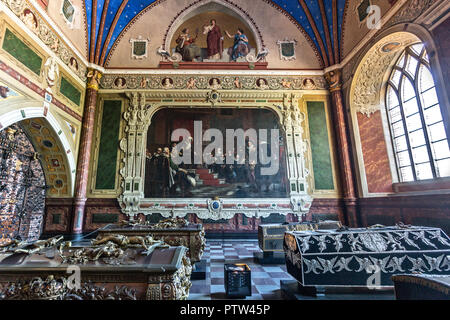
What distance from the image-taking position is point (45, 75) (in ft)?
21.0

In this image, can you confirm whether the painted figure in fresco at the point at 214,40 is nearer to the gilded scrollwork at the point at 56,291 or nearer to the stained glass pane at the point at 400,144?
the stained glass pane at the point at 400,144

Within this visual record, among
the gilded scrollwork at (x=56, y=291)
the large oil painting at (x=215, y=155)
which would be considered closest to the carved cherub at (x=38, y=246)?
the gilded scrollwork at (x=56, y=291)

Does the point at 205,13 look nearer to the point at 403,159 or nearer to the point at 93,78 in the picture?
the point at 93,78

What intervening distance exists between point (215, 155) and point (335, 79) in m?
5.51

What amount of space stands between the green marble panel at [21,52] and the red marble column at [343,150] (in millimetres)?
9682

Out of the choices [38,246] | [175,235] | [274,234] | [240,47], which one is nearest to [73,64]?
[240,47]

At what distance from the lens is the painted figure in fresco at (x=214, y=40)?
30.8 feet

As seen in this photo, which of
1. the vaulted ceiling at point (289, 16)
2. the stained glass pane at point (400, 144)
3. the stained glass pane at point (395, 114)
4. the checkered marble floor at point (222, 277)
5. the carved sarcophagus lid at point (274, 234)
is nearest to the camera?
the checkered marble floor at point (222, 277)

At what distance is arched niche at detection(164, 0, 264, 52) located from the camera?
9320 millimetres

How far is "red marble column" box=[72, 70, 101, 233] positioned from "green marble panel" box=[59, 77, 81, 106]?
13.7 inches

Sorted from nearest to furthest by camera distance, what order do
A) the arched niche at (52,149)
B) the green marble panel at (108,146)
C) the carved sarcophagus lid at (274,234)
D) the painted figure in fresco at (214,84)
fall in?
the carved sarcophagus lid at (274,234), the arched niche at (52,149), the green marble panel at (108,146), the painted figure in fresco at (214,84)

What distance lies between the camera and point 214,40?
944 centimetres

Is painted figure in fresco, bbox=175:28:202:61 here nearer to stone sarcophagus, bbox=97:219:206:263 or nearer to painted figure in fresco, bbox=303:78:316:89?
painted figure in fresco, bbox=303:78:316:89

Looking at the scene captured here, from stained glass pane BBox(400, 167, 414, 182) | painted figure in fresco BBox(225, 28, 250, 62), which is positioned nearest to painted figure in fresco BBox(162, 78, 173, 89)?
painted figure in fresco BBox(225, 28, 250, 62)
